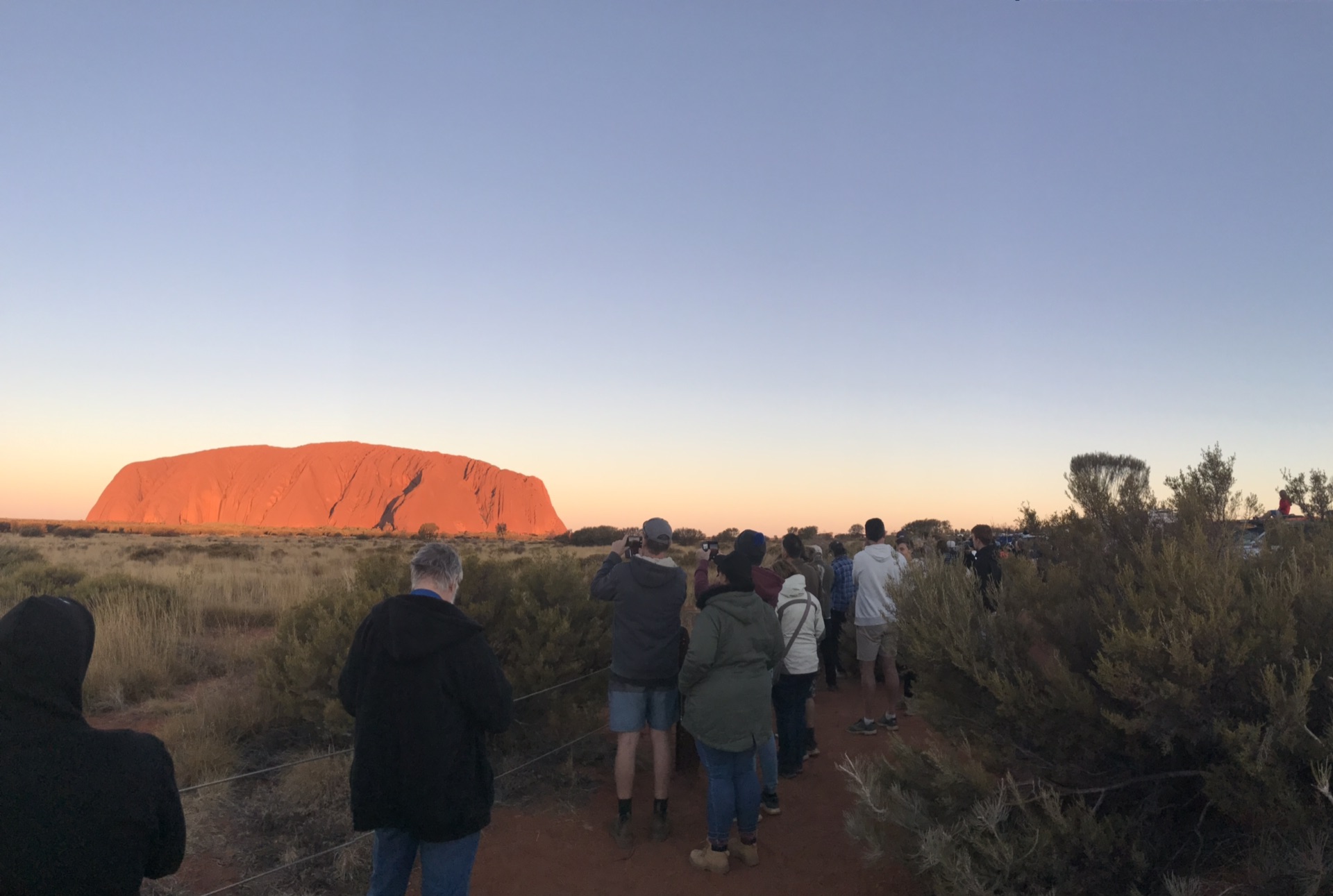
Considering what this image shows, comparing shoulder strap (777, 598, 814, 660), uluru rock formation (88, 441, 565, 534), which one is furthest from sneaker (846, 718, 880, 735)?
uluru rock formation (88, 441, 565, 534)

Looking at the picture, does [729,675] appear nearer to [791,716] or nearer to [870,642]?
[791,716]

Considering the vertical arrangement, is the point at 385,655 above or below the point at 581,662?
above

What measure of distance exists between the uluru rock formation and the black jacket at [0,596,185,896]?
96.5 m

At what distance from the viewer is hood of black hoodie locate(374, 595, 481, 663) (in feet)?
9.26

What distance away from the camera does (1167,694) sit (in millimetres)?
2938

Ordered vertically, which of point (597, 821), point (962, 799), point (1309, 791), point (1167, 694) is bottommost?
Answer: point (597, 821)

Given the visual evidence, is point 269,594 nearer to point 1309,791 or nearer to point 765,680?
point 765,680

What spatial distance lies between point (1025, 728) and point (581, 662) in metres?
4.29

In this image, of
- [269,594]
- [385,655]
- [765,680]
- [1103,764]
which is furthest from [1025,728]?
[269,594]

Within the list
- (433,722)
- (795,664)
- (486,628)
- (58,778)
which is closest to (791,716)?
(795,664)

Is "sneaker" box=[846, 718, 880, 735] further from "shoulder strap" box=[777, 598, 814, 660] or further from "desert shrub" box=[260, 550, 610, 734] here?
"desert shrub" box=[260, 550, 610, 734]

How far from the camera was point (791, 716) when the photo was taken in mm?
6223

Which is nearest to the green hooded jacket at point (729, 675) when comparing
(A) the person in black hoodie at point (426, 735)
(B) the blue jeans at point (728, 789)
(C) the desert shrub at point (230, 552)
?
(B) the blue jeans at point (728, 789)

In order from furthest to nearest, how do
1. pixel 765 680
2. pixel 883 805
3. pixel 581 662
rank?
pixel 581 662
pixel 765 680
pixel 883 805
